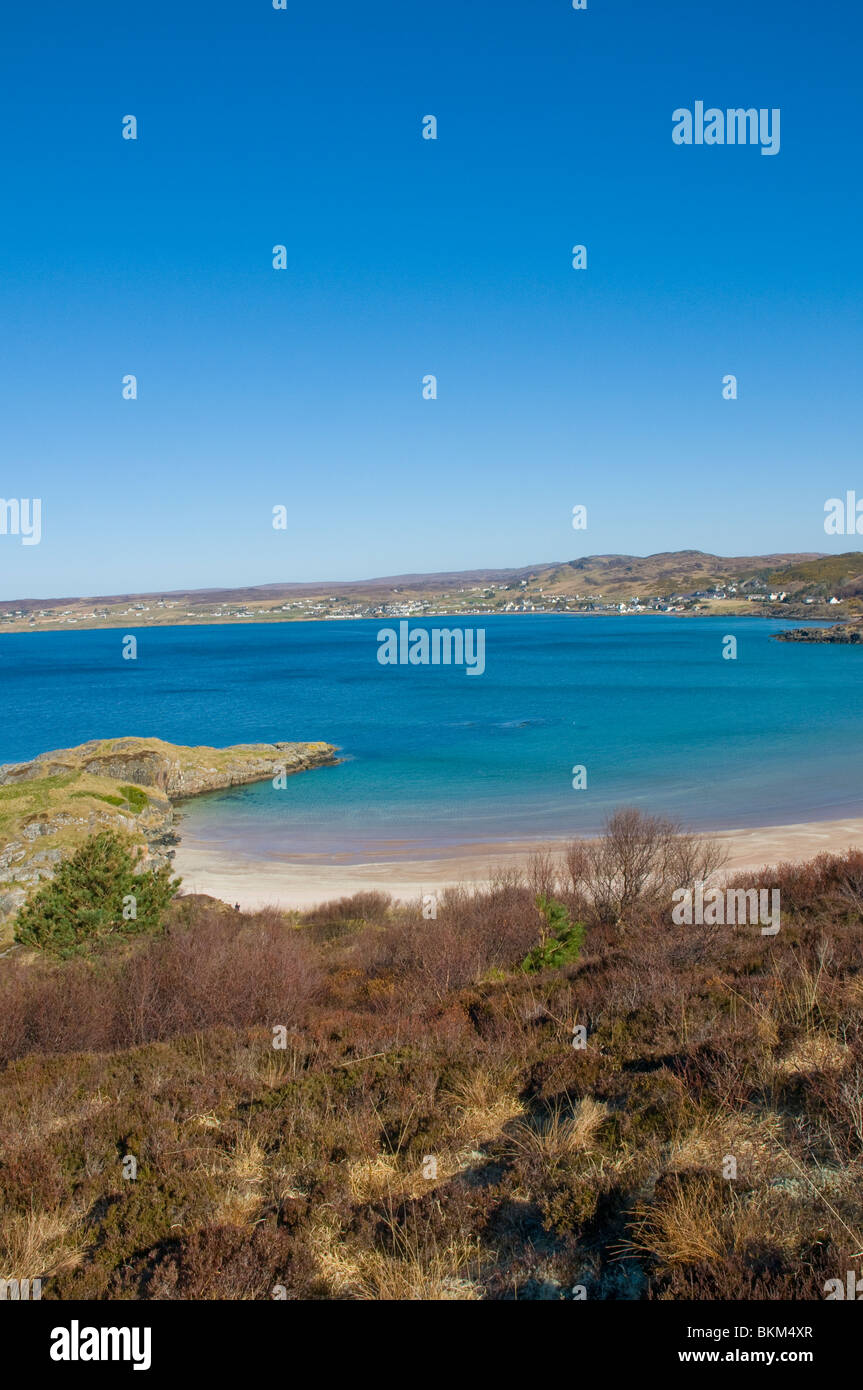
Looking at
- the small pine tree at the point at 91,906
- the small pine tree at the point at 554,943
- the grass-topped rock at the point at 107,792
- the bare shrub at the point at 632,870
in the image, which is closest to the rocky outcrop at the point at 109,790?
the grass-topped rock at the point at 107,792

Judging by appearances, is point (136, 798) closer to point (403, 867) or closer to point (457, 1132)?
point (403, 867)

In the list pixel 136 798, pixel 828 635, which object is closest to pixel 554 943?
pixel 136 798

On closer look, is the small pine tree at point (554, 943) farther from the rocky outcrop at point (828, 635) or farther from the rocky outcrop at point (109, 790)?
the rocky outcrop at point (828, 635)

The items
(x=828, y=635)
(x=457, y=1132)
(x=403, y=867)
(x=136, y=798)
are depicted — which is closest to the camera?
(x=457, y=1132)

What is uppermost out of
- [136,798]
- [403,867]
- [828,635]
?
[828,635]

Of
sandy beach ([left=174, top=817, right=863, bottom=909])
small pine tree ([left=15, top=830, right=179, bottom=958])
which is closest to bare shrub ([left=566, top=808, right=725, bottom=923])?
sandy beach ([left=174, top=817, right=863, bottom=909])
